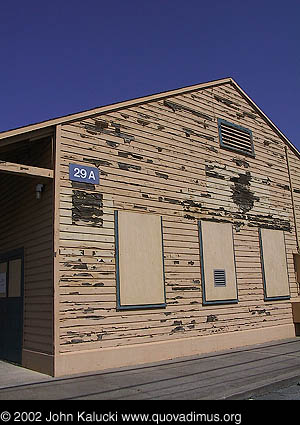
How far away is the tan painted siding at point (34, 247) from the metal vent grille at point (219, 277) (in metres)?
4.47

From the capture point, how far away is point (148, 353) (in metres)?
9.06

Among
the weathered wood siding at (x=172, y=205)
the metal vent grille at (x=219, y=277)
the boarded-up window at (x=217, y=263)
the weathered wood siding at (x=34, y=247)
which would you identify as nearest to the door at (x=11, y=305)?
the weathered wood siding at (x=34, y=247)

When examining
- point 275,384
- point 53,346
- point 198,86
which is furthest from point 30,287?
point 198,86

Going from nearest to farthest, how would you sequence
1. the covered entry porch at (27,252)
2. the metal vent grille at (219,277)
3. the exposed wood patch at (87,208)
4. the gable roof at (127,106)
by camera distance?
the gable roof at (127,106)
the covered entry porch at (27,252)
the exposed wood patch at (87,208)
the metal vent grille at (219,277)

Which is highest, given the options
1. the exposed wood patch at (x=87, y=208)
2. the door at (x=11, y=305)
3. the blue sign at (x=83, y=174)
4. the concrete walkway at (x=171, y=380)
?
the blue sign at (x=83, y=174)

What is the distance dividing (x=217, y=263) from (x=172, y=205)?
6.58ft

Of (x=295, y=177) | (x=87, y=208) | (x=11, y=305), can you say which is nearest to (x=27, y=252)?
(x=11, y=305)

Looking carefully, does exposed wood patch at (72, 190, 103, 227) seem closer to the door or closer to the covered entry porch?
the covered entry porch

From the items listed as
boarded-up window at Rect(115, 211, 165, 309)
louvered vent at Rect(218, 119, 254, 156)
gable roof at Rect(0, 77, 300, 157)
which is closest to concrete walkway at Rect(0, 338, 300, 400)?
boarded-up window at Rect(115, 211, 165, 309)

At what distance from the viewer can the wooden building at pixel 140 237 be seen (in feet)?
27.3

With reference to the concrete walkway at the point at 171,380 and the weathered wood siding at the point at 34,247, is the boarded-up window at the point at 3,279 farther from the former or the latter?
the concrete walkway at the point at 171,380

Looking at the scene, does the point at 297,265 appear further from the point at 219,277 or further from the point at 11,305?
the point at 11,305

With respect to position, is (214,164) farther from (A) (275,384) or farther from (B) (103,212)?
(A) (275,384)
